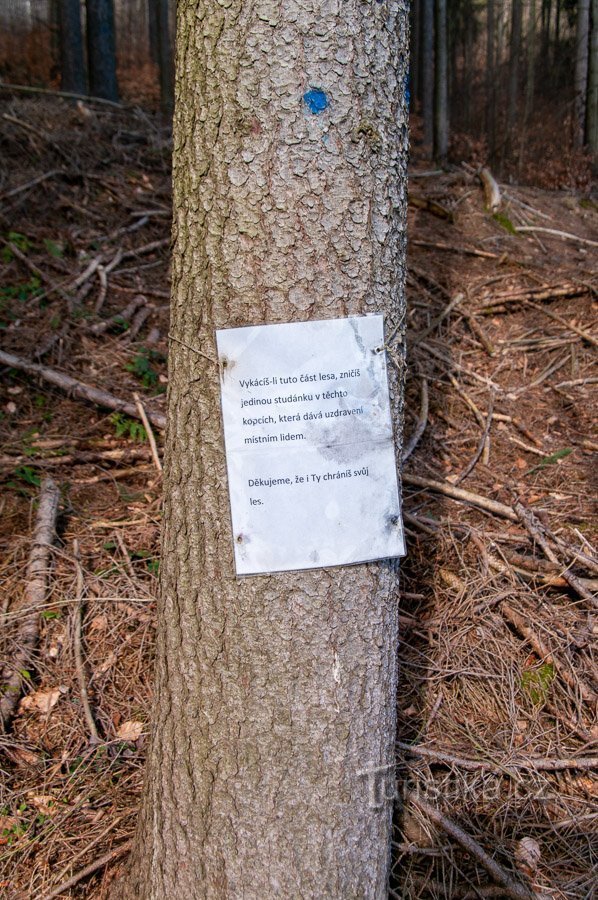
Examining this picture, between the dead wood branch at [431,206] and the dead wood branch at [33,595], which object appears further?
the dead wood branch at [431,206]

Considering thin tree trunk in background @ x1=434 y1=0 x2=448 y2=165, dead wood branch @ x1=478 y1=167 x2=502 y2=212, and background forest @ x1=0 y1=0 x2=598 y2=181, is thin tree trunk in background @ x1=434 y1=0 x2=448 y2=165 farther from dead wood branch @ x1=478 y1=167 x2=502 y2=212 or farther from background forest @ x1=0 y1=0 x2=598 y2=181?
dead wood branch @ x1=478 y1=167 x2=502 y2=212

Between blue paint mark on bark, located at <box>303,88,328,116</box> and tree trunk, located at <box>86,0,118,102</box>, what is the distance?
1071cm

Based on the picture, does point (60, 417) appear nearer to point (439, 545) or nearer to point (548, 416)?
point (439, 545)

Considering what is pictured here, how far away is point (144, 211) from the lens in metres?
5.50

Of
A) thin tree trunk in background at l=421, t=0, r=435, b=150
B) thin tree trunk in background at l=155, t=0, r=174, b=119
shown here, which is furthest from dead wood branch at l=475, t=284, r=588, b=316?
thin tree trunk in background at l=155, t=0, r=174, b=119

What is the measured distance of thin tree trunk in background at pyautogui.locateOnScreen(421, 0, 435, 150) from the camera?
12.8 m

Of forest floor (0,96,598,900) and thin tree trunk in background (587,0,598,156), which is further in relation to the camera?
thin tree trunk in background (587,0,598,156)

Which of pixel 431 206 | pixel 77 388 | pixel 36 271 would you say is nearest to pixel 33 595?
pixel 77 388

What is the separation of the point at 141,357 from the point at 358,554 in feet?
9.49

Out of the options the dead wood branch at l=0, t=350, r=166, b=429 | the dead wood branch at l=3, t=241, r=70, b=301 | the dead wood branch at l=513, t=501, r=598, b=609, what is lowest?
the dead wood branch at l=513, t=501, r=598, b=609

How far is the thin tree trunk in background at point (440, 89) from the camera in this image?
8.97 m

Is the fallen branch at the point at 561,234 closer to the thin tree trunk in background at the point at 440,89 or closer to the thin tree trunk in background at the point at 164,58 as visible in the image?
the thin tree trunk in background at the point at 440,89

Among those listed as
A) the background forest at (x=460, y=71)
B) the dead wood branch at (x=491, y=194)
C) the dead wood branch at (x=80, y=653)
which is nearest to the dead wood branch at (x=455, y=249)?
the dead wood branch at (x=491, y=194)

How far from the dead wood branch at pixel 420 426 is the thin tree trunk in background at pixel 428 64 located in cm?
997
